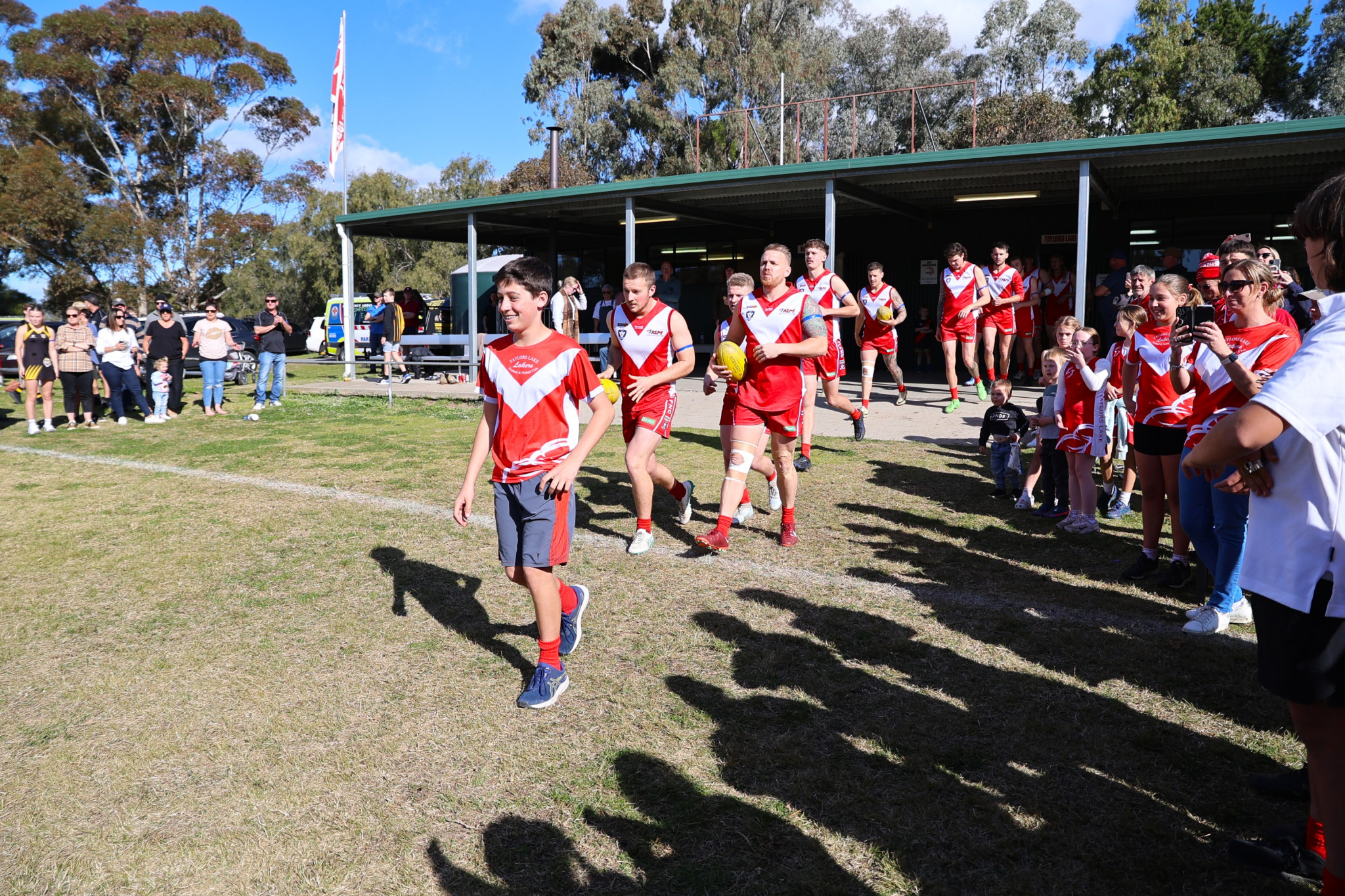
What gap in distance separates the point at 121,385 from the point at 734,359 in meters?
12.1

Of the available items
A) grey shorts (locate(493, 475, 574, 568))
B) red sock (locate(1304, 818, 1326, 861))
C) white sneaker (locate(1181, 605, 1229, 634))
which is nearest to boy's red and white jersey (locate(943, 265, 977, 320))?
white sneaker (locate(1181, 605, 1229, 634))

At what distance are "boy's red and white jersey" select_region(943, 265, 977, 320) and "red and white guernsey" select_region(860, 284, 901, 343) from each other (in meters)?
0.83

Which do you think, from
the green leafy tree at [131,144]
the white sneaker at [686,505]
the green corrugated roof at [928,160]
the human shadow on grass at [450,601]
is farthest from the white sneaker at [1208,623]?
the green leafy tree at [131,144]

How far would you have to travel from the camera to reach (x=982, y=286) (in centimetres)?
1148

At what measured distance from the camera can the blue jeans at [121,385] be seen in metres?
13.8

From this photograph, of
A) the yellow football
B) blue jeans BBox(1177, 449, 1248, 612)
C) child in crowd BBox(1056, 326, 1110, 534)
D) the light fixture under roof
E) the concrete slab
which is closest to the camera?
blue jeans BBox(1177, 449, 1248, 612)

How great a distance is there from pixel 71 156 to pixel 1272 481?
44522mm

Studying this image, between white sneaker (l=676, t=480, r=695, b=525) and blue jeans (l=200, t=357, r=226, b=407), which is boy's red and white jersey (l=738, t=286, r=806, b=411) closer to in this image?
white sneaker (l=676, t=480, r=695, b=525)

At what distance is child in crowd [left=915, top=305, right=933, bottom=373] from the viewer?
2058cm

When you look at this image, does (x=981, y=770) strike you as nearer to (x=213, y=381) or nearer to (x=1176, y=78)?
(x=213, y=381)

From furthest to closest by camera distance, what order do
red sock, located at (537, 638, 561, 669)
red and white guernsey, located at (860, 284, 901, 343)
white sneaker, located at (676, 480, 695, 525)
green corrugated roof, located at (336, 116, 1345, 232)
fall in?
1. green corrugated roof, located at (336, 116, 1345, 232)
2. red and white guernsey, located at (860, 284, 901, 343)
3. white sneaker, located at (676, 480, 695, 525)
4. red sock, located at (537, 638, 561, 669)

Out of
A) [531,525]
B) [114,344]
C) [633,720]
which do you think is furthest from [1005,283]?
[114,344]

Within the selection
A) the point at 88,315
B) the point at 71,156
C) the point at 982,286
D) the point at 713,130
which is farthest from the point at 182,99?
the point at 982,286

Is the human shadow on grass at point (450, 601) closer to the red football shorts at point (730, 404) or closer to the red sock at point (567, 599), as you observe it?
the red sock at point (567, 599)
